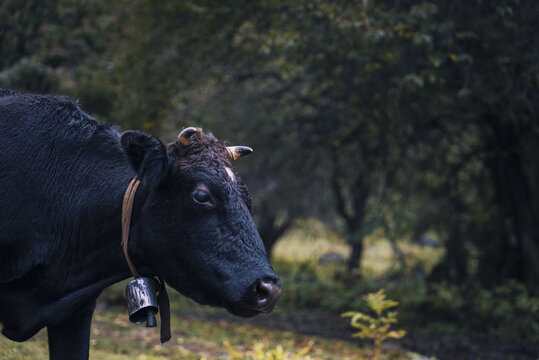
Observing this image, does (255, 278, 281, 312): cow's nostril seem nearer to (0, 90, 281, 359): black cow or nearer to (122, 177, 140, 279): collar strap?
(0, 90, 281, 359): black cow

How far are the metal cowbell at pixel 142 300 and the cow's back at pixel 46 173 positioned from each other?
51cm

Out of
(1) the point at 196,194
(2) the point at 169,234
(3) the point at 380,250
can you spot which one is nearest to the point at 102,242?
(2) the point at 169,234

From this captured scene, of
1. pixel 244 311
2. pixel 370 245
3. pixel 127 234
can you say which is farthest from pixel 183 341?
pixel 370 245

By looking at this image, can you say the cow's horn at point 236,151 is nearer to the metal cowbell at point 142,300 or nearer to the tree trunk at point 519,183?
the metal cowbell at point 142,300

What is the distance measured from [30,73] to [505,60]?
22.4 ft

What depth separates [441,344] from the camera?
1015cm

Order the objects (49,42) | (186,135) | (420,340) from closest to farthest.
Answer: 1. (186,135)
2. (49,42)
3. (420,340)

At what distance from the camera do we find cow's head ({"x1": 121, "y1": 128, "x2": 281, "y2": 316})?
2957mm

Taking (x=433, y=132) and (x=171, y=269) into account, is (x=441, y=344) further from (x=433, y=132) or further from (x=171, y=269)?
(x=171, y=269)

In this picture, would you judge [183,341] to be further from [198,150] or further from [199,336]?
[198,150]

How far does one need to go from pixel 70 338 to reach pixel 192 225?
1058mm

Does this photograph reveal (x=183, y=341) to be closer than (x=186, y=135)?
No

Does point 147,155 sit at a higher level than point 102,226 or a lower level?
higher

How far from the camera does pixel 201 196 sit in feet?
9.91
